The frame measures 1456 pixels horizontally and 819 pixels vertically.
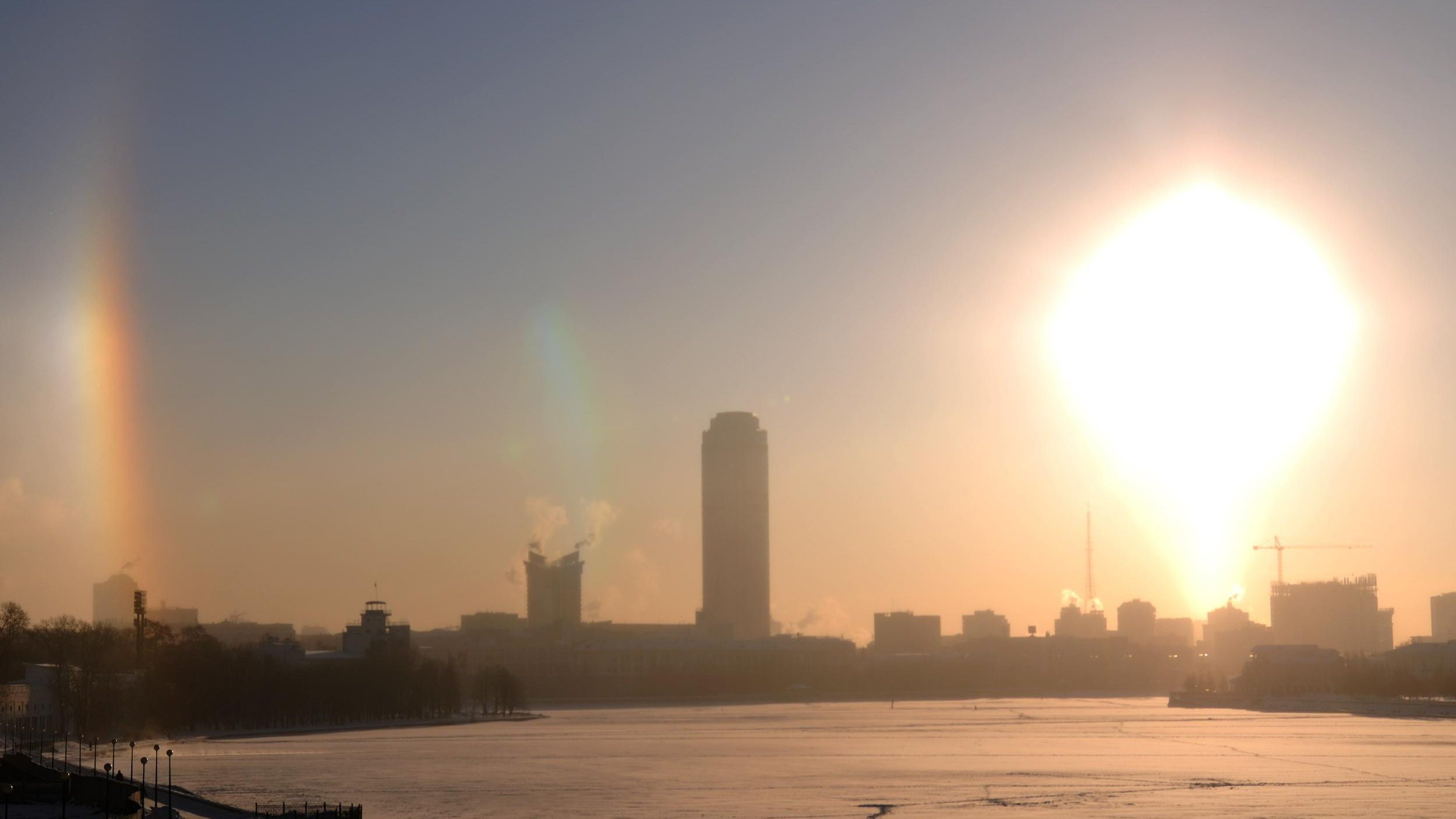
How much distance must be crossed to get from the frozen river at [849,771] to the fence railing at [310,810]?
1739 mm

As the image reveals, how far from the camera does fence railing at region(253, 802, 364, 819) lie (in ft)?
241

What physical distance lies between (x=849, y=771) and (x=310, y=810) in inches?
1439

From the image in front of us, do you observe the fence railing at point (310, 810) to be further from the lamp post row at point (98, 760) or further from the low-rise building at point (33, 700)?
the low-rise building at point (33, 700)

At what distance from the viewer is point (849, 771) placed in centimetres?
10162

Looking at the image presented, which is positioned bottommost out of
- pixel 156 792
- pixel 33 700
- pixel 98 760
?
pixel 98 760

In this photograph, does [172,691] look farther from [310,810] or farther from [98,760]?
[310,810]

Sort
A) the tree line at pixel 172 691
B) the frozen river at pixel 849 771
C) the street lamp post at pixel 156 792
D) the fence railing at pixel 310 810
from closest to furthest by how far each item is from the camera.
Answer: the fence railing at pixel 310 810, the street lamp post at pixel 156 792, the frozen river at pixel 849 771, the tree line at pixel 172 691

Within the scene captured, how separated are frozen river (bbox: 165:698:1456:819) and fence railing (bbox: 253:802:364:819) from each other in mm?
1739

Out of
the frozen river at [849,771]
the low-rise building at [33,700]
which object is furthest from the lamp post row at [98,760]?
the frozen river at [849,771]

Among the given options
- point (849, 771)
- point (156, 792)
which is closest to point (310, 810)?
point (156, 792)

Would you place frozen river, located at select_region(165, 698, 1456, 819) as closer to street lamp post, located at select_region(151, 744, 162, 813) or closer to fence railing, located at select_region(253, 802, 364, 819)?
fence railing, located at select_region(253, 802, 364, 819)

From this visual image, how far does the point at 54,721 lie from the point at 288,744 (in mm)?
32001

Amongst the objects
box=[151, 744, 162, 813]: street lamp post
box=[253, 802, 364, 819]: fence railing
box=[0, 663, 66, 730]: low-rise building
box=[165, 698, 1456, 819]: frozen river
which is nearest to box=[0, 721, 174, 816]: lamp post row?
box=[151, 744, 162, 813]: street lamp post

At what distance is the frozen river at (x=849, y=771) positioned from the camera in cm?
8100
